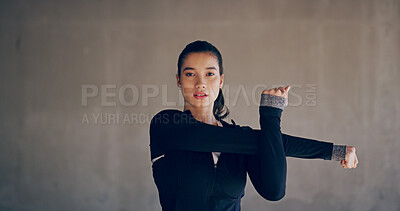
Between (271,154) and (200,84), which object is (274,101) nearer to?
(271,154)

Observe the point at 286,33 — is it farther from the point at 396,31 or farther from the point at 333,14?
the point at 396,31

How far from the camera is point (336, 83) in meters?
3.25

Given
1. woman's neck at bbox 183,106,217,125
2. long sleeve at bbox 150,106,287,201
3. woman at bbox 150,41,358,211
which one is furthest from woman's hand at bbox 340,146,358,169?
woman's neck at bbox 183,106,217,125

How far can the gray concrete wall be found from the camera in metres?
3.20

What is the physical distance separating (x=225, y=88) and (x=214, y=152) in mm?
2288

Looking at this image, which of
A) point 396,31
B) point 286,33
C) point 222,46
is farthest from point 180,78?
point 396,31

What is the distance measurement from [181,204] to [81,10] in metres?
2.96

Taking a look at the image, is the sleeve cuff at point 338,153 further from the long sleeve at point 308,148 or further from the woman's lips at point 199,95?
the woman's lips at point 199,95

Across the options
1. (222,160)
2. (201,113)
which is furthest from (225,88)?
(222,160)

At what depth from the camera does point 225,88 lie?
317 cm

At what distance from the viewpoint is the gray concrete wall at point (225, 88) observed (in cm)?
320

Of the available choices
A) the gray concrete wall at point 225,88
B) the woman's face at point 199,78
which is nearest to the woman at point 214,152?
the woman's face at point 199,78

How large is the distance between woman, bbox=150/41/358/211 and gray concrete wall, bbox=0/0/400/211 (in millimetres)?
2227

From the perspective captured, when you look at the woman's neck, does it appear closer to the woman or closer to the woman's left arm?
the woman
